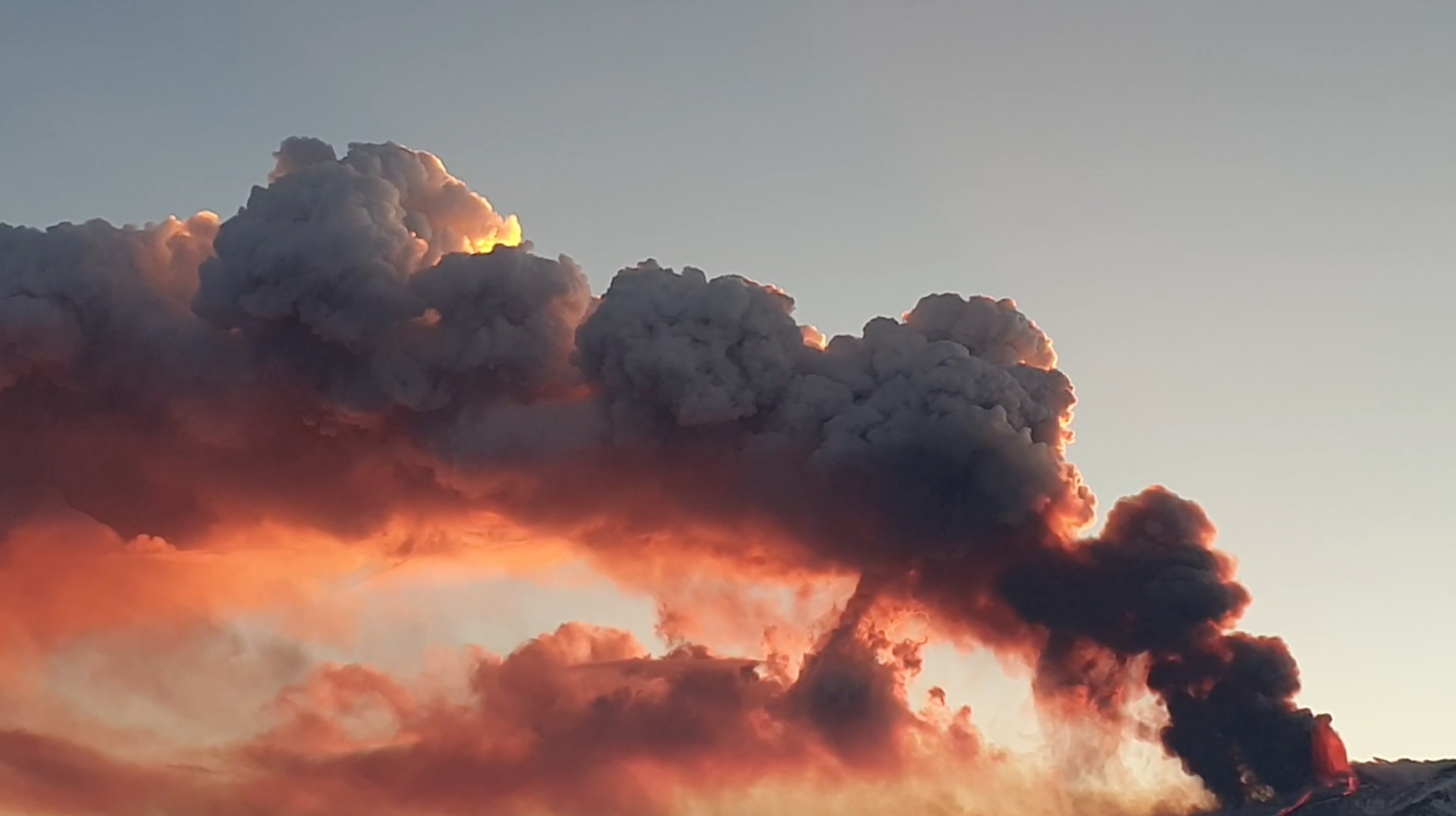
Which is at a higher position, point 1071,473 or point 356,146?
point 356,146

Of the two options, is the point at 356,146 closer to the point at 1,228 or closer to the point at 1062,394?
the point at 1,228

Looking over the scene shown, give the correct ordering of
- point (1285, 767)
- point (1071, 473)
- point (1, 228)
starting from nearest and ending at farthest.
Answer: point (1285, 767)
point (1071, 473)
point (1, 228)

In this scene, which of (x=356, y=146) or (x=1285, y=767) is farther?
(x=356, y=146)

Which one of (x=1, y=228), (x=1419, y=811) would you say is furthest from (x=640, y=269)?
(x=1419, y=811)

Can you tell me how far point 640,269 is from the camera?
8675cm

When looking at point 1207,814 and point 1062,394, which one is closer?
point 1207,814

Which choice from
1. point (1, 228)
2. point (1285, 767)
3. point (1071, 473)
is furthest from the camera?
point (1, 228)

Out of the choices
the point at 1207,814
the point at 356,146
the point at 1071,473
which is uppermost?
the point at 356,146

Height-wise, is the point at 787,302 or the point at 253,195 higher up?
the point at 253,195

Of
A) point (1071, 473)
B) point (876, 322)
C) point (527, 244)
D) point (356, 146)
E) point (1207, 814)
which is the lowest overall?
point (1207, 814)

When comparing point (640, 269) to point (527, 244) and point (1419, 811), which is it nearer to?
point (527, 244)

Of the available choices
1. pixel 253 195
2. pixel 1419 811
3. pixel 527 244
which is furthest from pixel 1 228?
pixel 1419 811

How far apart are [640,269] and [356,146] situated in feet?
58.4

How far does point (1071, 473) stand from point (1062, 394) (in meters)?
5.02
